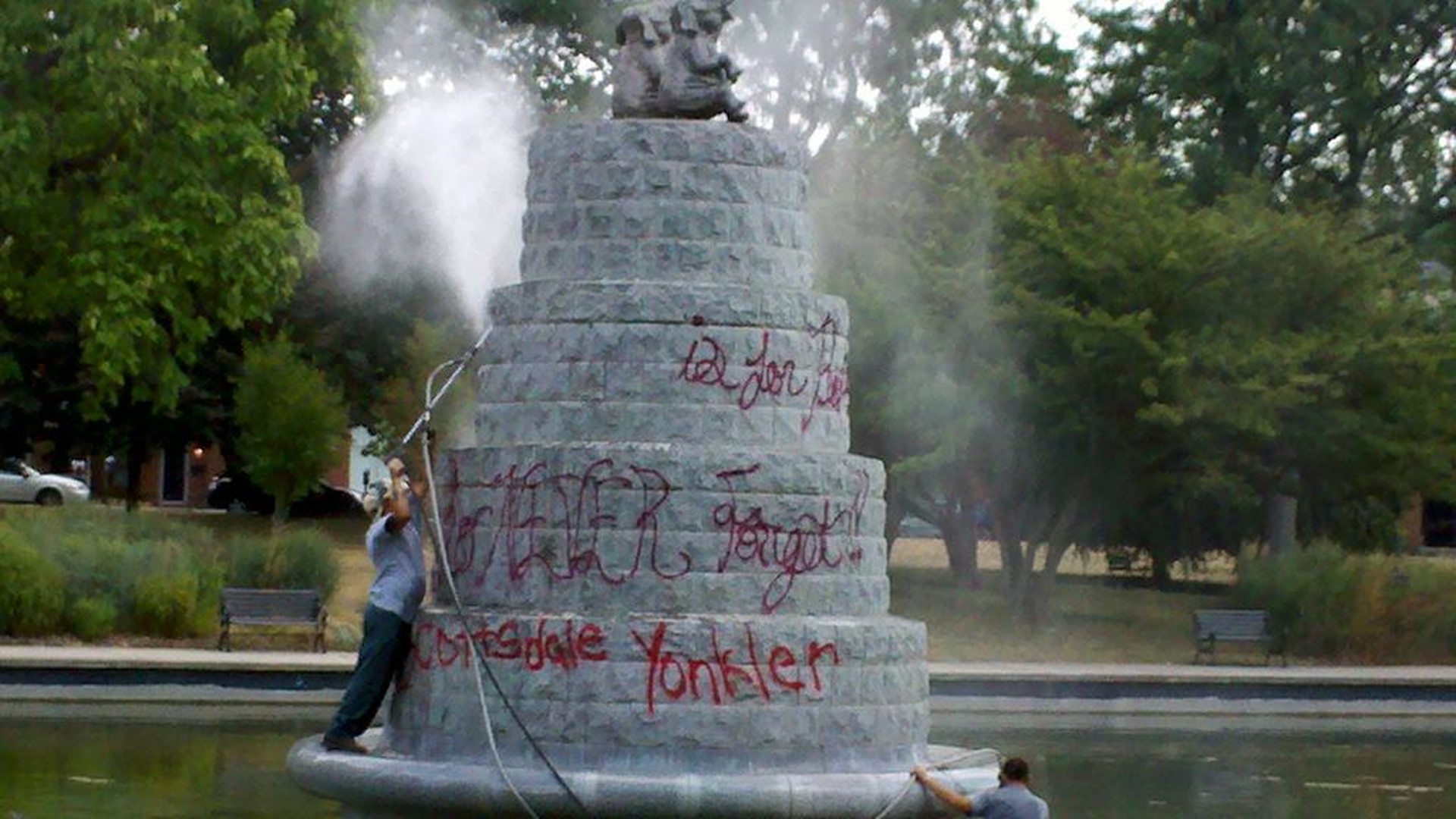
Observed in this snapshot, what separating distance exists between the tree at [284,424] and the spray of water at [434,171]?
11.0 ft

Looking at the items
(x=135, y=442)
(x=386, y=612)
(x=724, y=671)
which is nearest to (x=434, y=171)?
(x=135, y=442)

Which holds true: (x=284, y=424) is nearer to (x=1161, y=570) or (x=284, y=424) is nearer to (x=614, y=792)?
(x=1161, y=570)

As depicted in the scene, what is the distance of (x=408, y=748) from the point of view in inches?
667

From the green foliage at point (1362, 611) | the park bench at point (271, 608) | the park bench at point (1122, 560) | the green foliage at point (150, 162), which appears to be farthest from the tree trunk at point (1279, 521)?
the park bench at point (271, 608)

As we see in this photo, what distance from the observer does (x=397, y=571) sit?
1714 centimetres

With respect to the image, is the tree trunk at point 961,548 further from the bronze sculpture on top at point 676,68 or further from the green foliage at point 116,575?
the bronze sculpture on top at point 676,68

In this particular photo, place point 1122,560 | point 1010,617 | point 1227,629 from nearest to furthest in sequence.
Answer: point 1227,629, point 1010,617, point 1122,560

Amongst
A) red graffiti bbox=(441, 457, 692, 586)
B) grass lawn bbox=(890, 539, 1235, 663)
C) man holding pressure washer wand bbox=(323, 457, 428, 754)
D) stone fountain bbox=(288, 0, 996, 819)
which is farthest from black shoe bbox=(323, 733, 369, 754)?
grass lawn bbox=(890, 539, 1235, 663)

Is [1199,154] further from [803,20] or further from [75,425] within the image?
[75,425]

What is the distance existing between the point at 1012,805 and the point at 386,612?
3.98 m

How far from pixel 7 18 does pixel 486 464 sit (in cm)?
2492

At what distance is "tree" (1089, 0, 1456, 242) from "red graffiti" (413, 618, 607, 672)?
38.0 m

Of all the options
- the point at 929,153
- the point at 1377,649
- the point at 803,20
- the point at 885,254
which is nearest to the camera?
the point at 1377,649

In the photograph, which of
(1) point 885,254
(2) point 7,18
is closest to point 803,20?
(1) point 885,254
